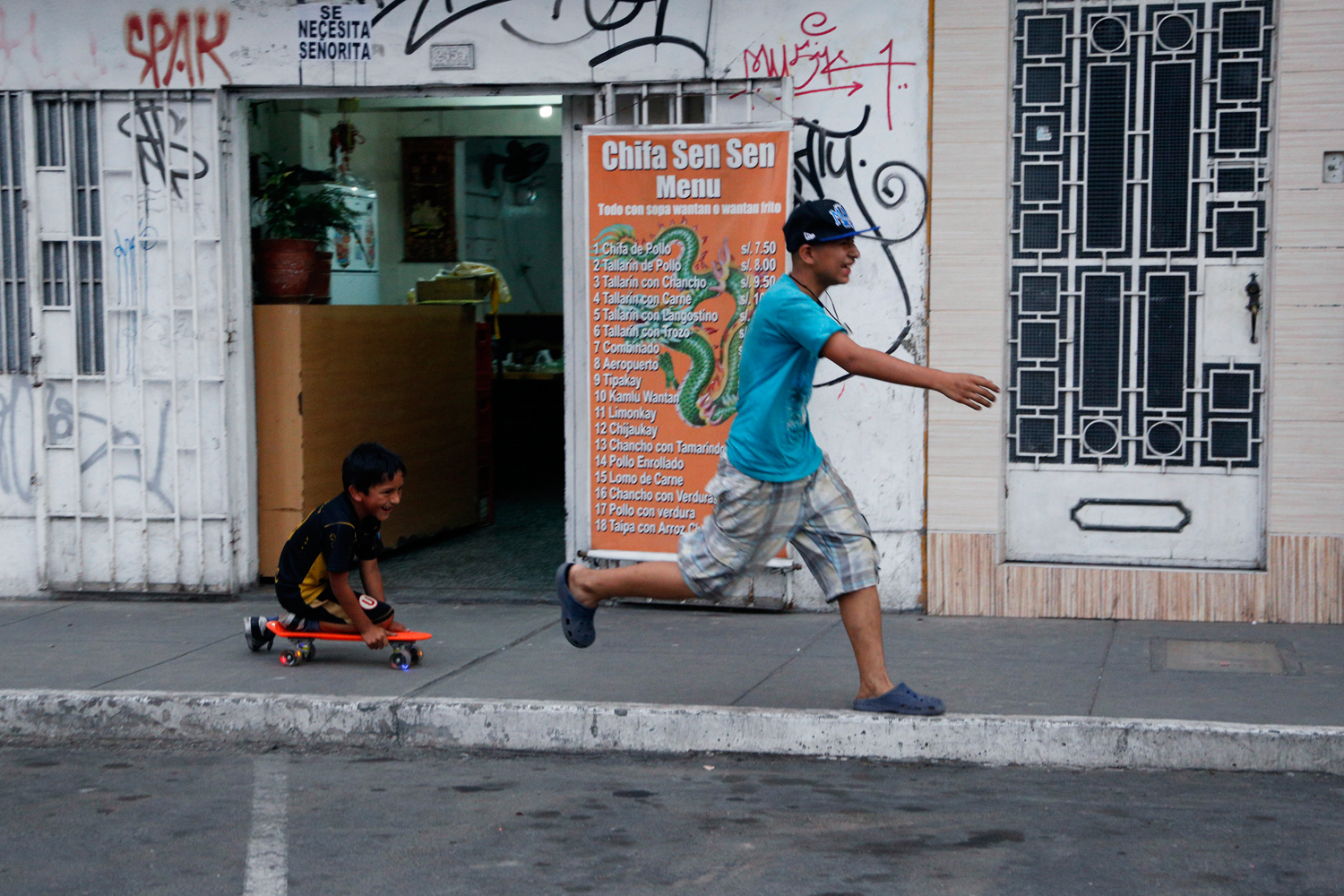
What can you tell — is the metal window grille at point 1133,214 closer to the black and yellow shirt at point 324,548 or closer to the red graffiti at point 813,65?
the red graffiti at point 813,65

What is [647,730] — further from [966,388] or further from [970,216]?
[970,216]

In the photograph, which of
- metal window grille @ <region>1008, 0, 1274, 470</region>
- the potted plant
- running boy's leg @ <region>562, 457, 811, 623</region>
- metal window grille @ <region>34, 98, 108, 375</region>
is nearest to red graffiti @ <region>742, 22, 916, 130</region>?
metal window grille @ <region>1008, 0, 1274, 470</region>

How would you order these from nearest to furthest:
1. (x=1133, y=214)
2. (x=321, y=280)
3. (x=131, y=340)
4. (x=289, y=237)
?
(x=1133, y=214), (x=131, y=340), (x=289, y=237), (x=321, y=280)

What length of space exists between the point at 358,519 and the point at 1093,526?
3.46 meters

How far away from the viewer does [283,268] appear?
26.2 ft

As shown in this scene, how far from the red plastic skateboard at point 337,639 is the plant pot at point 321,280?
2.57 meters

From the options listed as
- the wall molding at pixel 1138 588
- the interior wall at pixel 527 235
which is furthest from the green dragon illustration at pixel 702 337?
the interior wall at pixel 527 235

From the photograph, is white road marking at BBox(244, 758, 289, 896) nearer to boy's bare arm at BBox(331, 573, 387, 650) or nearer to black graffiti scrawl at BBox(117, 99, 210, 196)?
boy's bare arm at BBox(331, 573, 387, 650)

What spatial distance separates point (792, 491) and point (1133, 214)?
2759mm

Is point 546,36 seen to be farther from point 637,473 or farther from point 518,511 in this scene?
point 518,511

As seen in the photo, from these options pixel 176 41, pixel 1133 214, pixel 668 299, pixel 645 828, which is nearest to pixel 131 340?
pixel 176 41

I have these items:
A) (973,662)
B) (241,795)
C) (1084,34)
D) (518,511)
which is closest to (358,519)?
(241,795)

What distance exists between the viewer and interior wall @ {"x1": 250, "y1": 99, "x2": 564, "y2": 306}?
29.7 feet

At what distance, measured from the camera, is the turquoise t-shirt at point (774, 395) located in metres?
4.95
